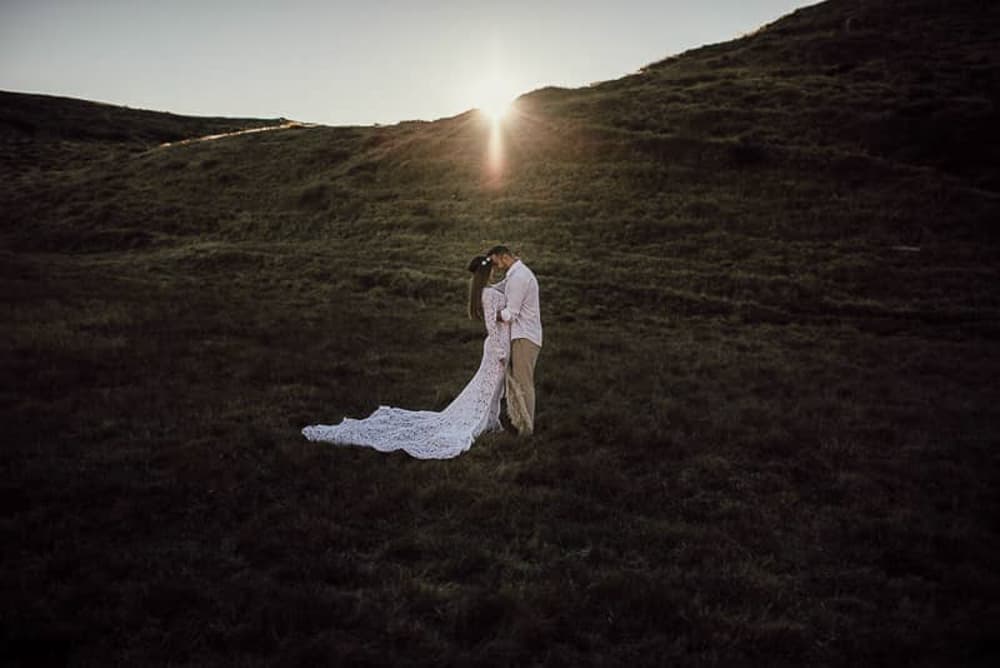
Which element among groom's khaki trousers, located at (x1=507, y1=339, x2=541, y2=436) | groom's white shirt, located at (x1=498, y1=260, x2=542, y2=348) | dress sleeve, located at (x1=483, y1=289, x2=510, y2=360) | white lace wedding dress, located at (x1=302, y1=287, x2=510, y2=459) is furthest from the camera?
dress sleeve, located at (x1=483, y1=289, x2=510, y2=360)

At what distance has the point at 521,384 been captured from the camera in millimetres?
13875

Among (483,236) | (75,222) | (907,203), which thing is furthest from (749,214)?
(75,222)

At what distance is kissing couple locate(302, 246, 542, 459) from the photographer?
13.5 m

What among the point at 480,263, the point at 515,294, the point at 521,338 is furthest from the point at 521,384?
the point at 480,263

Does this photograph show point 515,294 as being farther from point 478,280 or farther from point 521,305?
point 478,280

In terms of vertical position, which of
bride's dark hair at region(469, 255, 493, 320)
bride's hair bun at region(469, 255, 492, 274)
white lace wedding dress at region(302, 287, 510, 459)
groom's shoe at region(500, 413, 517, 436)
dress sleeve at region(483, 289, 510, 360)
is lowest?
groom's shoe at region(500, 413, 517, 436)

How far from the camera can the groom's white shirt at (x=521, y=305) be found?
13625 millimetres

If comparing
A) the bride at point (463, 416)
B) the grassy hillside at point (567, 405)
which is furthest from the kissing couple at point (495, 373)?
the grassy hillside at point (567, 405)

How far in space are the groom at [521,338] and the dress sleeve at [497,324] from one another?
0.12 m

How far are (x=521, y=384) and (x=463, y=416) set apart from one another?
4.07ft

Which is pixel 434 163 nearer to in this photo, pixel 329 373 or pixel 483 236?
pixel 483 236

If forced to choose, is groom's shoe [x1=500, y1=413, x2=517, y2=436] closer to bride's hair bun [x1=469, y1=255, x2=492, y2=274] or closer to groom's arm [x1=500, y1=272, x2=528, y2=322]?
groom's arm [x1=500, y1=272, x2=528, y2=322]

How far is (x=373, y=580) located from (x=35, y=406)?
376 inches

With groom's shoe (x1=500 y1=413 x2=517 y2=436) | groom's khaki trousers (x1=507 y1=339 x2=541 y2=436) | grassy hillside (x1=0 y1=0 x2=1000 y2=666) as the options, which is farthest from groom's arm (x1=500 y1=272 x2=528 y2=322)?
grassy hillside (x1=0 y1=0 x2=1000 y2=666)
